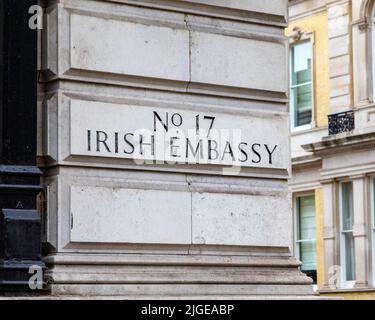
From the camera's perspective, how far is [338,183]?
3381cm

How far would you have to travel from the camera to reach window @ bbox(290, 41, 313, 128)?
35406mm

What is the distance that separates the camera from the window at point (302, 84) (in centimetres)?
3541

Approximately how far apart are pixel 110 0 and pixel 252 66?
60.8 inches

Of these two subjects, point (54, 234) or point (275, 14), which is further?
point (275, 14)

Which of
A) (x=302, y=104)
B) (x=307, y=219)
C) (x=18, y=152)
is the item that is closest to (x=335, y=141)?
(x=302, y=104)

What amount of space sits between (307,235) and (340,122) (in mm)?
3658

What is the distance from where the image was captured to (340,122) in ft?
111

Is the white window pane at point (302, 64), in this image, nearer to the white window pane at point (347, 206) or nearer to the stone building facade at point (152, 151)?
the white window pane at point (347, 206)

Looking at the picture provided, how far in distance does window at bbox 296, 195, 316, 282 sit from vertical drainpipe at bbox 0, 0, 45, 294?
26291mm

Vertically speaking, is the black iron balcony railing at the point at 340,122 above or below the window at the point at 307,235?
above

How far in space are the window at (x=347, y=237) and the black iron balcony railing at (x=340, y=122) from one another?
159cm

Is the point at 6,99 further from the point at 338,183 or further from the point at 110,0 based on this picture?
the point at 338,183

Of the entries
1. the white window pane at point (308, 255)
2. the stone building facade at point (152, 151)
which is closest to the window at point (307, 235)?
the white window pane at point (308, 255)
